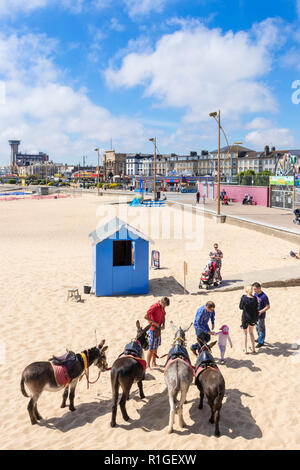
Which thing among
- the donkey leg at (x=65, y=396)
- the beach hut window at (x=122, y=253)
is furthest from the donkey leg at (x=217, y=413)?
the beach hut window at (x=122, y=253)

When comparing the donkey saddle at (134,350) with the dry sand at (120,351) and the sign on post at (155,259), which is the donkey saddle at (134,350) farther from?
the sign on post at (155,259)

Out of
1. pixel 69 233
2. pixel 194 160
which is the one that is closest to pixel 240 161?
pixel 194 160

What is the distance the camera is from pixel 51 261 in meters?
17.0

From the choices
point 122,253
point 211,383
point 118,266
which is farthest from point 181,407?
point 122,253

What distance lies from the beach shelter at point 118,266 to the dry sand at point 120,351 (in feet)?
1.66

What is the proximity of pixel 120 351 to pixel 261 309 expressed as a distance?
10.6 ft

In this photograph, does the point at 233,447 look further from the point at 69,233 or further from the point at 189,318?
the point at 69,233

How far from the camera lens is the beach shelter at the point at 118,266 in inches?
473

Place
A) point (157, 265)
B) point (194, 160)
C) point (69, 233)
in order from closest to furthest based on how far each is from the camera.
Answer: point (157, 265) → point (69, 233) → point (194, 160)

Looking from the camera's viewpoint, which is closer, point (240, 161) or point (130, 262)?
point (130, 262)

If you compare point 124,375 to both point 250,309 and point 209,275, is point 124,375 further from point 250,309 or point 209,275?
point 209,275
